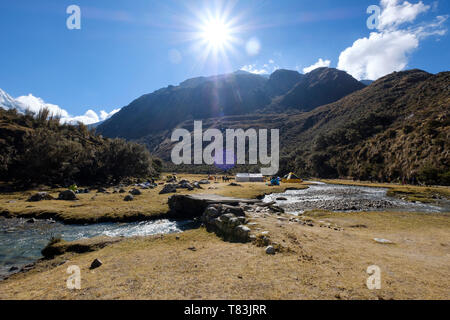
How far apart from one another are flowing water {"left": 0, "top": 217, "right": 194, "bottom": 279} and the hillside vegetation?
88.5 ft

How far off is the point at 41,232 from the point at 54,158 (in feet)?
114

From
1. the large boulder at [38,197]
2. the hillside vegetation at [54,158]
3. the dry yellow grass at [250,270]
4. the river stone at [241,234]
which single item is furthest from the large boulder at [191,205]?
the hillside vegetation at [54,158]

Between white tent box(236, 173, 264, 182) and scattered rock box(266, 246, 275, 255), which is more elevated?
scattered rock box(266, 246, 275, 255)

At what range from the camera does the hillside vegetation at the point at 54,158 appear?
138 ft

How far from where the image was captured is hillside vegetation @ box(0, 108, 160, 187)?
42.1m

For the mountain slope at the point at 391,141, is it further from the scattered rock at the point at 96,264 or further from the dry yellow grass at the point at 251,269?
the scattered rock at the point at 96,264

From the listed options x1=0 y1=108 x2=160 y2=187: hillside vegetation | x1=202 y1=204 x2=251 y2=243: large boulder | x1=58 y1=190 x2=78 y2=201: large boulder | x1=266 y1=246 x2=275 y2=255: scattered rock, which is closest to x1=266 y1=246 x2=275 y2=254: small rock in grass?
x1=266 y1=246 x2=275 y2=255: scattered rock

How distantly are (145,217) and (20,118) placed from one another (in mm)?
73651

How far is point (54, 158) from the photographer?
44750 mm

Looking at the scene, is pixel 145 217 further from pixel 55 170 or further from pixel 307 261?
pixel 55 170

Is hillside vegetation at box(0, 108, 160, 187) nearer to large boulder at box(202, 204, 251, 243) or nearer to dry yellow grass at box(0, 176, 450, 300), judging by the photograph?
dry yellow grass at box(0, 176, 450, 300)

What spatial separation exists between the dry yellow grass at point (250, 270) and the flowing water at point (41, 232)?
292cm

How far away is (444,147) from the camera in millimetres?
55812

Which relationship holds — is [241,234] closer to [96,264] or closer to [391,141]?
[96,264]
